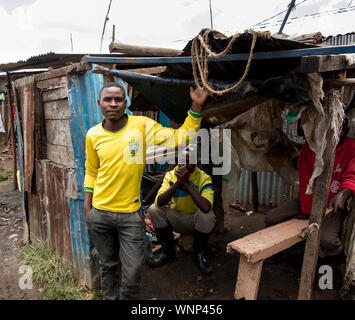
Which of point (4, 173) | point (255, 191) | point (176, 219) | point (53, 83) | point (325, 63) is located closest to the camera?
point (325, 63)

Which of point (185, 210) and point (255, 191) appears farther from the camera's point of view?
point (255, 191)

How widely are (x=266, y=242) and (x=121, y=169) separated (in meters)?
1.37

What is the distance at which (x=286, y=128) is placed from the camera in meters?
5.40

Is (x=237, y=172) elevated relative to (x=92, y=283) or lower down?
elevated

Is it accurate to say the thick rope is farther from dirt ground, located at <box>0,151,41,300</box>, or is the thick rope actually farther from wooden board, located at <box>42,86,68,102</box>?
dirt ground, located at <box>0,151,41,300</box>

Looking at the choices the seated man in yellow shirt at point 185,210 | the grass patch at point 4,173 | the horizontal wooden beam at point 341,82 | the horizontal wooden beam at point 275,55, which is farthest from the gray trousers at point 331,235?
the grass patch at point 4,173

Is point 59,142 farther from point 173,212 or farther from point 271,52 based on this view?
point 271,52

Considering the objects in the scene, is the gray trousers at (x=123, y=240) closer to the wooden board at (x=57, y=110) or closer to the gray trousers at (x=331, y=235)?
the wooden board at (x=57, y=110)

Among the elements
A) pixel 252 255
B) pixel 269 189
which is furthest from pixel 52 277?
pixel 269 189

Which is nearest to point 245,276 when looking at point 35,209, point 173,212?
point 173,212

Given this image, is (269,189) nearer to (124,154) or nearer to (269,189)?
(269,189)

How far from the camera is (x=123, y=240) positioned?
8.46ft

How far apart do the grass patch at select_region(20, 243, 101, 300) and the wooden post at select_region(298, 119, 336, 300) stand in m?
2.15
